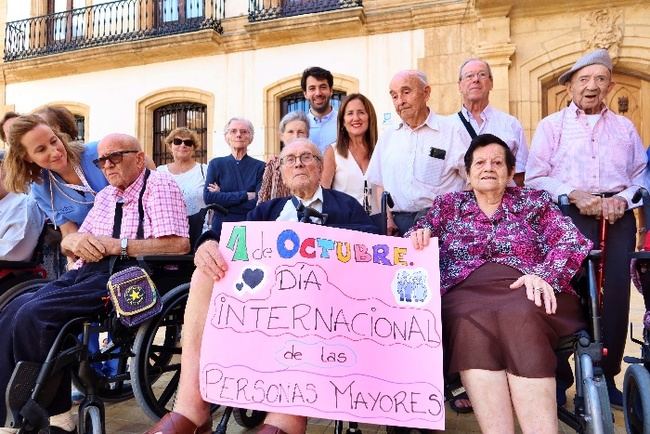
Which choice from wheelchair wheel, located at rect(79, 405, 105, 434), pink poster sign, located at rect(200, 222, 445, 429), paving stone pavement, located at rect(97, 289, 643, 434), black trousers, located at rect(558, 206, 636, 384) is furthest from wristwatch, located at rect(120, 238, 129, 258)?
black trousers, located at rect(558, 206, 636, 384)

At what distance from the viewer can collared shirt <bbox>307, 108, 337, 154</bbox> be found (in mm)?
4223

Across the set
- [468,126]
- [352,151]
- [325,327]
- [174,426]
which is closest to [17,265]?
[174,426]

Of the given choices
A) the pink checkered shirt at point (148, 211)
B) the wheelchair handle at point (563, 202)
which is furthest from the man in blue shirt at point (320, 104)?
the wheelchair handle at point (563, 202)

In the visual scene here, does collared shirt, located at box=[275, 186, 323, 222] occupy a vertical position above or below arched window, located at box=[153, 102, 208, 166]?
below

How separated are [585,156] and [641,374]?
1247 mm

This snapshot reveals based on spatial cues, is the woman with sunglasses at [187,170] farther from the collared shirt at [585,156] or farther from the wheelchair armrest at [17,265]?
the collared shirt at [585,156]

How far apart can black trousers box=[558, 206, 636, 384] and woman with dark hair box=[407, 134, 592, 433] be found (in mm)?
527

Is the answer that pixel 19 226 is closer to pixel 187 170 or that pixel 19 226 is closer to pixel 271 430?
pixel 187 170

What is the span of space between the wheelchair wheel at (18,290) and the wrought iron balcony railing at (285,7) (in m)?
8.38

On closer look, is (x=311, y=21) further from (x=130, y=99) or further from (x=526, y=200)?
(x=526, y=200)

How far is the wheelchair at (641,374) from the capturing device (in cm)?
212

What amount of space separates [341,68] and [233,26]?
2563 millimetres

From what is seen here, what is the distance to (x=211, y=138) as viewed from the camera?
11297mm

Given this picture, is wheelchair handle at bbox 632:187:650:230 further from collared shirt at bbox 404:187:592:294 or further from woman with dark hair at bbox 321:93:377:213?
woman with dark hair at bbox 321:93:377:213
